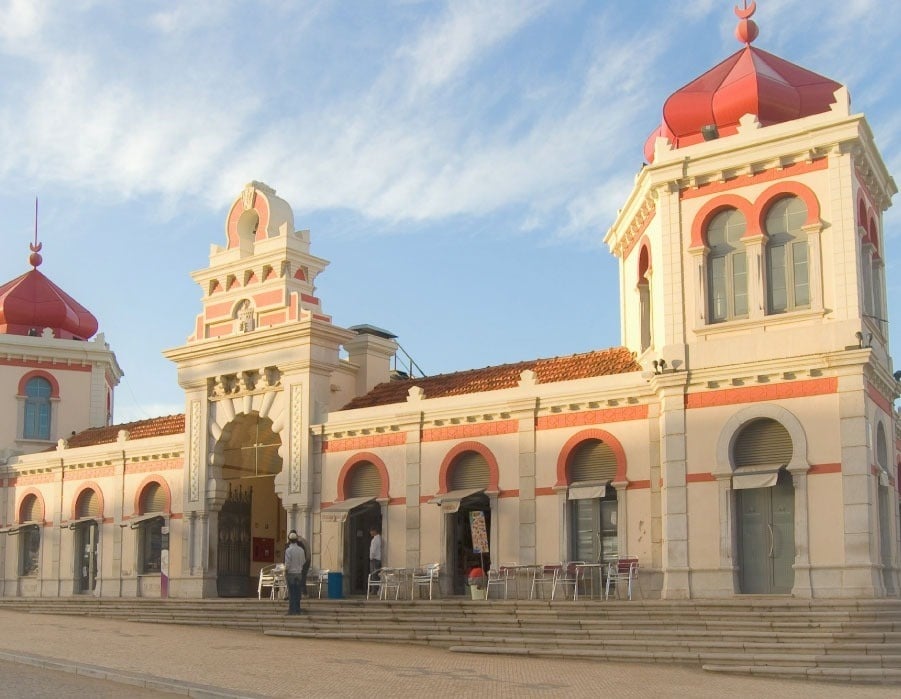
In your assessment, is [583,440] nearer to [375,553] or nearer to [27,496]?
[375,553]

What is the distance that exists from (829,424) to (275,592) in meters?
14.2

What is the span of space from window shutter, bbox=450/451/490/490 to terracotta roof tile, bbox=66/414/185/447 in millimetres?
9890

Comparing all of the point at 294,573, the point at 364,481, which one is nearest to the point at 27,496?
the point at 364,481

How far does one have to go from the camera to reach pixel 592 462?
992 inches

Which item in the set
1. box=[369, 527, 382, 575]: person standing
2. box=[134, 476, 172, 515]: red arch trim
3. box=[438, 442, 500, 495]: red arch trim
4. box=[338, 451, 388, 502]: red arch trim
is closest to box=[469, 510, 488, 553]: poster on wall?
box=[438, 442, 500, 495]: red arch trim

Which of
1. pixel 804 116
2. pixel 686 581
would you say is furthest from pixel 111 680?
pixel 804 116

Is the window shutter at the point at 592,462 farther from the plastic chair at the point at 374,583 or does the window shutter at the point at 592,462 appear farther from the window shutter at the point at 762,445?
the plastic chair at the point at 374,583

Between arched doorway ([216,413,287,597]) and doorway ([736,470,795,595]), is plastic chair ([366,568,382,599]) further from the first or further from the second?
doorway ([736,470,795,595])

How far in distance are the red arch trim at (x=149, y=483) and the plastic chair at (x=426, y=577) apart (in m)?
9.09

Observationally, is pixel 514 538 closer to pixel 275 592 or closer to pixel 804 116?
pixel 275 592

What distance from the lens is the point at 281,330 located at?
29.6 m

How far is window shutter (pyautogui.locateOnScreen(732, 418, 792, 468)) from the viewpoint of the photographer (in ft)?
72.5

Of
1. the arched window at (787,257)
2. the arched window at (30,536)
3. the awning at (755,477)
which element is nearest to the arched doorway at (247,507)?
the arched window at (30,536)

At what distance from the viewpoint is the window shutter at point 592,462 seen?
24891mm
